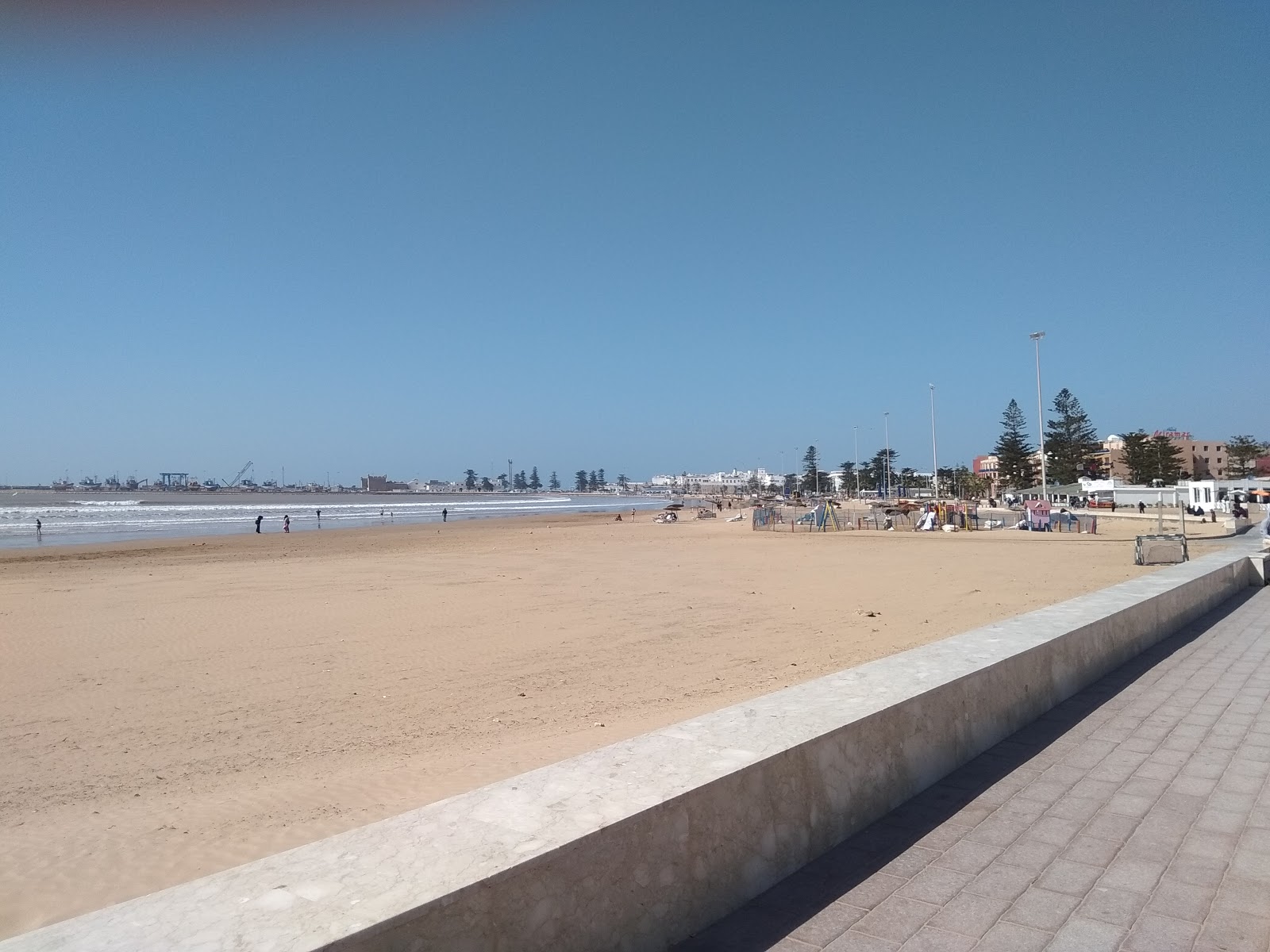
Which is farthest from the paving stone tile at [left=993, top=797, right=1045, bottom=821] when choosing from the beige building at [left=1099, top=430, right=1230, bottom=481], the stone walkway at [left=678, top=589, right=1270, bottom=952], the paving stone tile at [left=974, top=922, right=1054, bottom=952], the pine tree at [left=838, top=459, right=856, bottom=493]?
the pine tree at [left=838, top=459, right=856, bottom=493]

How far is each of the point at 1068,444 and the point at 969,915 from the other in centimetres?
8208

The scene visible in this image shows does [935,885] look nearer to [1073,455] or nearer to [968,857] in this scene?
[968,857]

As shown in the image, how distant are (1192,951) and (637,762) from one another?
1.56 metres

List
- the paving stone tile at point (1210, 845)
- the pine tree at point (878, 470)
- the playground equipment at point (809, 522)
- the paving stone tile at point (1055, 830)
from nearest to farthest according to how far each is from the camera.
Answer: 1. the paving stone tile at point (1210, 845)
2. the paving stone tile at point (1055, 830)
3. the playground equipment at point (809, 522)
4. the pine tree at point (878, 470)

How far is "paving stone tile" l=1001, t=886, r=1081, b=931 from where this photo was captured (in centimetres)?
235

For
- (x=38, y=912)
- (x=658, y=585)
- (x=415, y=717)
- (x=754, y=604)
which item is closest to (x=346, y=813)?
(x=38, y=912)

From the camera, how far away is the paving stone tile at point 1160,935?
222cm

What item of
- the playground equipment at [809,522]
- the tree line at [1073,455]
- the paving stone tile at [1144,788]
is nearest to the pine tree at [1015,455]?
the tree line at [1073,455]

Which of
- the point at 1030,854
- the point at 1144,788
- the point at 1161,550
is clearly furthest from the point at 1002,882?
the point at 1161,550

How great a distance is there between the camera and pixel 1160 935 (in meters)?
2.28

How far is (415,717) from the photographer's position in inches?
254

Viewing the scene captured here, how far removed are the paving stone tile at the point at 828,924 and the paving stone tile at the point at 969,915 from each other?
0.72 feet

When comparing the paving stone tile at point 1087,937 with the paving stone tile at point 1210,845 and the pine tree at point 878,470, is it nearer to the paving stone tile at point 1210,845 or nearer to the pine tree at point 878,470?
the paving stone tile at point 1210,845

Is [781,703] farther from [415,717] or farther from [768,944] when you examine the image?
[415,717]
